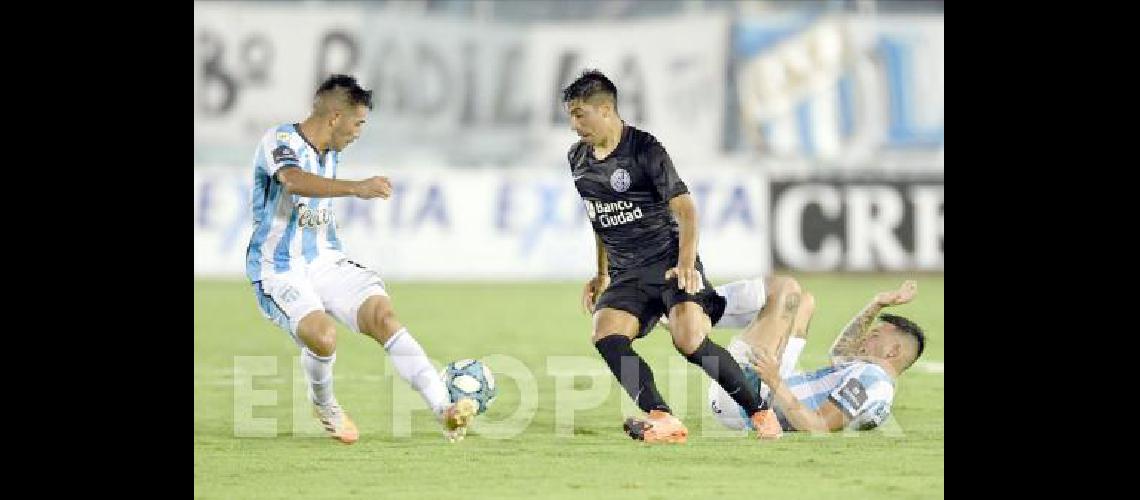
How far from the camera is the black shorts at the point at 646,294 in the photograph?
352 inches

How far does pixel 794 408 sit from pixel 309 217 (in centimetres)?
275

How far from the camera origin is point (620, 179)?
891cm

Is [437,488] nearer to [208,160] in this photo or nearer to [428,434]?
[428,434]

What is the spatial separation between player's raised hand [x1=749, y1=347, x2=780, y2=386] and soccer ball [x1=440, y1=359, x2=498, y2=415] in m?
1.43

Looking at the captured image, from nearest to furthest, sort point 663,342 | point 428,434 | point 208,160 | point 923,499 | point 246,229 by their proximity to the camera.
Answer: point 923,499 → point 428,434 → point 663,342 → point 246,229 → point 208,160

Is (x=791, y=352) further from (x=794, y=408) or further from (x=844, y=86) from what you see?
(x=844, y=86)

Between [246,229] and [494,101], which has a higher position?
[494,101]

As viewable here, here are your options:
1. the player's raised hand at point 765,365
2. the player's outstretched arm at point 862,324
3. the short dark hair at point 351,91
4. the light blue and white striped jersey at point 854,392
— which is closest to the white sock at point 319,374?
the short dark hair at point 351,91

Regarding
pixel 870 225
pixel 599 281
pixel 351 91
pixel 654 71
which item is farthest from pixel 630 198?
pixel 654 71

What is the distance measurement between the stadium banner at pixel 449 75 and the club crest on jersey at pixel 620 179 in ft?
54.6

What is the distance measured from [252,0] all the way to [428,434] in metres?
18.9
